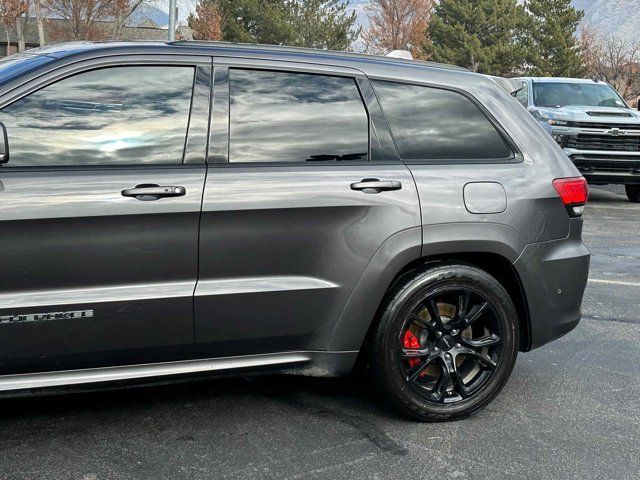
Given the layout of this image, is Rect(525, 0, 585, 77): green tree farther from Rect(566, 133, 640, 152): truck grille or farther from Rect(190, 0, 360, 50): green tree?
Rect(566, 133, 640, 152): truck grille

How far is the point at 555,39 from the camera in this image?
5544 centimetres

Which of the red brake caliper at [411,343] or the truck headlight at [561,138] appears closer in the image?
the red brake caliper at [411,343]

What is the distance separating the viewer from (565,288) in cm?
398

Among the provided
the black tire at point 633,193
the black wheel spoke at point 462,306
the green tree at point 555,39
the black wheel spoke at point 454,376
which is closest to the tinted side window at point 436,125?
the black wheel spoke at point 462,306

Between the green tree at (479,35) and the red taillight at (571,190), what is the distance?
52.9 meters

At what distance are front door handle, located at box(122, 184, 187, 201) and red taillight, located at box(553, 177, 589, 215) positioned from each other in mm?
1883

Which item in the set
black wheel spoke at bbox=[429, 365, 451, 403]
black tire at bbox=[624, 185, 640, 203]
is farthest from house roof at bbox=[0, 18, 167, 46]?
black wheel spoke at bbox=[429, 365, 451, 403]

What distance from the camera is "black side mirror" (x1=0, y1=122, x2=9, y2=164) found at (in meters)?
3.05

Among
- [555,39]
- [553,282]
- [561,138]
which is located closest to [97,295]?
[553,282]

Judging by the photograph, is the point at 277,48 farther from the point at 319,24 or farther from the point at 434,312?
the point at 319,24

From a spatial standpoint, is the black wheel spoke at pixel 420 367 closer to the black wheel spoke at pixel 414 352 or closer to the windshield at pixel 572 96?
the black wheel spoke at pixel 414 352

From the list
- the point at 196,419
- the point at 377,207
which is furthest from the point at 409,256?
the point at 196,419

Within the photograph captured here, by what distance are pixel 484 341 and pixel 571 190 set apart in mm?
884

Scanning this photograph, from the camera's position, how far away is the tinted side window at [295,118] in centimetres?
347
